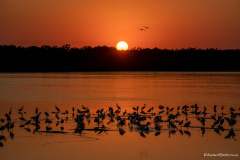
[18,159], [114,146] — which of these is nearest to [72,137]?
[114,146]

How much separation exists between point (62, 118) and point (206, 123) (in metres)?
3.23

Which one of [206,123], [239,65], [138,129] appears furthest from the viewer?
[239,65]

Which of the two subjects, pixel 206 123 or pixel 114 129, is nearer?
pixel 114 129

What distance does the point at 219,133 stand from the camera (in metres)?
9.89

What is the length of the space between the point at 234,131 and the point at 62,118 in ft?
13.0

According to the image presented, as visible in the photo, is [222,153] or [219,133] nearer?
[222,153]

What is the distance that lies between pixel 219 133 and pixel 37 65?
196ft

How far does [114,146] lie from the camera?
28.8ft

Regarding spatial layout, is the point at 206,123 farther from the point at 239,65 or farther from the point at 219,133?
the point at 239,65

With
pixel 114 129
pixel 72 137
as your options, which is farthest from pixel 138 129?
pixel 72 137

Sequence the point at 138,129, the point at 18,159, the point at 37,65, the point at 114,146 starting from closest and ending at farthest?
the point at 18,159, the point at 114,146, the point at 138,129, the point at 37,65

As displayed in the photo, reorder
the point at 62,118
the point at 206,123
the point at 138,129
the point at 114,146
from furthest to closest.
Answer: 1. the point at 62,118
2. the point at 206,123
3. the point at 138,129
4. the point at 114,146

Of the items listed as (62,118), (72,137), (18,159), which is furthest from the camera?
(62,118)

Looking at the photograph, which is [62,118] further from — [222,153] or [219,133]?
[222,153]
